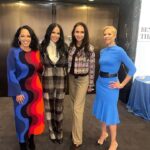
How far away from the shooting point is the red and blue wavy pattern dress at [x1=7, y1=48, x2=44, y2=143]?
6.81 ft

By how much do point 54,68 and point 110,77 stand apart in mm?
628

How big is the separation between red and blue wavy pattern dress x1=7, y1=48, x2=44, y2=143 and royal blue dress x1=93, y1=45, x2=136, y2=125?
672 millimetres

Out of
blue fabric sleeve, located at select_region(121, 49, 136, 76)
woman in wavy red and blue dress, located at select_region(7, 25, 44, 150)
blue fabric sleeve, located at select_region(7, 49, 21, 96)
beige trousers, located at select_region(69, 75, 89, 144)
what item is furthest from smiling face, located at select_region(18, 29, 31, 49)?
blue fabric sleeve, located at select_region(121, 49, 136, 76)

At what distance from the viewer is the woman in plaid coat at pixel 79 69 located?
2.40 m

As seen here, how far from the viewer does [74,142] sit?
2.53 m

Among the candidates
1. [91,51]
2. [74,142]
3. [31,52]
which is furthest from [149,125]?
[31,52]

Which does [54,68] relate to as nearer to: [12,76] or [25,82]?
[25,82]

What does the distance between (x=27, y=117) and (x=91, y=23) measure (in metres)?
2.99

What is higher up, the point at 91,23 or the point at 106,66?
the point at 91,23

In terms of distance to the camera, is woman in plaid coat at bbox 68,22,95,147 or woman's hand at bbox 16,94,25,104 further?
woman in plaid coat at bbox 68,22,95,147

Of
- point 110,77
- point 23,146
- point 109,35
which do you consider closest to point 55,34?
point 109,35

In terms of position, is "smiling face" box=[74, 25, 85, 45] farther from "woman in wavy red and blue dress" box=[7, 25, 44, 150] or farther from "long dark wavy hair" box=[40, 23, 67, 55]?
"woman in wavy red and blue dress" box=[7, 25, 44, 150]

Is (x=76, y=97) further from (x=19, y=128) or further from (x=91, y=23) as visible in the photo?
(x=91, y=23)

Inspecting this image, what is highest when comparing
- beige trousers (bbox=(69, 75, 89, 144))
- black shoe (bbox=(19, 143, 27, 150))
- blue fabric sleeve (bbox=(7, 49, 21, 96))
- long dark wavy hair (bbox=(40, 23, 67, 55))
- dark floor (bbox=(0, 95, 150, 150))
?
long dark wavy hair (bbox=(40, 23, 67, 55))
